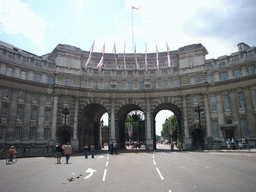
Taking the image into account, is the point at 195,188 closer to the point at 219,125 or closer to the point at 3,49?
the point at 219,125

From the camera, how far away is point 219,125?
123ft

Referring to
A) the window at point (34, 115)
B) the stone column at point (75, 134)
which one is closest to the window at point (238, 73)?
the stone column at point (75, 134)

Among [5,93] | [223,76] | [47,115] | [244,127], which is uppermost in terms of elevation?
[223,76]

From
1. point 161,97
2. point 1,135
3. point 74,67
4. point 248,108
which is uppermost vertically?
point 74,67

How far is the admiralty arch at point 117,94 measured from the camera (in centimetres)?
3472

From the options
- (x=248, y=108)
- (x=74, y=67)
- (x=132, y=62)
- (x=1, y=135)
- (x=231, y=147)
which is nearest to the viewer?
(x=231, y=147)

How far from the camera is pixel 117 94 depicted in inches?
1682

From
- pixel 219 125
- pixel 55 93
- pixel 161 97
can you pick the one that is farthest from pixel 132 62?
pixel 219 125

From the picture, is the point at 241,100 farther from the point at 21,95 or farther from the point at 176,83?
the point at 21,95

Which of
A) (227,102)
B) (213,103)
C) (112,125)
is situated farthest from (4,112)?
(227,102)

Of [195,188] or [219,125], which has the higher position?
[219,125]

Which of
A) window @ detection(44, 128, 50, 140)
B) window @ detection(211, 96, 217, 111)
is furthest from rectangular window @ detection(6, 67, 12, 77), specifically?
window @ detection(211, 96, 217, 111)

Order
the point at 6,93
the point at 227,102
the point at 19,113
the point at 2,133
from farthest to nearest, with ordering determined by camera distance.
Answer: the point at 227,102 < the point at 19,113 < the point at 6,93 < the point at 2,133

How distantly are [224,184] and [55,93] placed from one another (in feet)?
114
